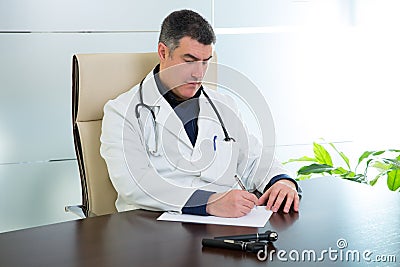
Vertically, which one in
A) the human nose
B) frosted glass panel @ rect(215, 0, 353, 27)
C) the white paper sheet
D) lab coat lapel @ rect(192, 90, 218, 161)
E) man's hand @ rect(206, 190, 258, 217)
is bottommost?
the white paper sheet

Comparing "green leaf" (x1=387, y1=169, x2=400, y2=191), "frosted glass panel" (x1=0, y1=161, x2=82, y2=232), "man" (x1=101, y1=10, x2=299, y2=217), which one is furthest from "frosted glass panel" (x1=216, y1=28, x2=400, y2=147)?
"man" (x1=101, y1=10, x2=299, y2=217)

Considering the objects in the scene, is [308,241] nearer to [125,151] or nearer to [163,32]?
[125,151]

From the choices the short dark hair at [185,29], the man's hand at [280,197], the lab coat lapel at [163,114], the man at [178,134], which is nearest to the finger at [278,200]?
the man's hand at [280,197]

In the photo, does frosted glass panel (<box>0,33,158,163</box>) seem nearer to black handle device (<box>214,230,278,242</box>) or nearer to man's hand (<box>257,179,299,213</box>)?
man's hand (<box>257,179,299,213</box>)

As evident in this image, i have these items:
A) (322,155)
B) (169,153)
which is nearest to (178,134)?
(169,153)

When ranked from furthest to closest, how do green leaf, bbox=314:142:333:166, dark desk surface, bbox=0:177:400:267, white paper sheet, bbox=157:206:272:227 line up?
1. green leaf, bbox=314:142:333:166
2. white paper sheet, bbox=157:206:272:227
3. dark desk surface, bbox=0:177:400:267

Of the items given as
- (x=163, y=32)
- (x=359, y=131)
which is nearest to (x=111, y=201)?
(x=163, y=32)

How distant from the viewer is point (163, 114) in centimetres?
237

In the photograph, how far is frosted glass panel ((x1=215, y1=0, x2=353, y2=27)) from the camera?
3.51 metres

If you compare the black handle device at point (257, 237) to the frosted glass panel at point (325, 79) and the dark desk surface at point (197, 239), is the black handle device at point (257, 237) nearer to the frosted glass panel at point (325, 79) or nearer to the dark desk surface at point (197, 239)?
the dark desk surface at point (197, 239)

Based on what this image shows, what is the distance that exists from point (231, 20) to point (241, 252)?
7.03ft

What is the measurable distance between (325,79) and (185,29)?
159 cm

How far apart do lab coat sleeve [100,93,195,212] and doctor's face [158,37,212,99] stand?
0.16 metres

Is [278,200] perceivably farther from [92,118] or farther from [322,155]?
[322,155]
